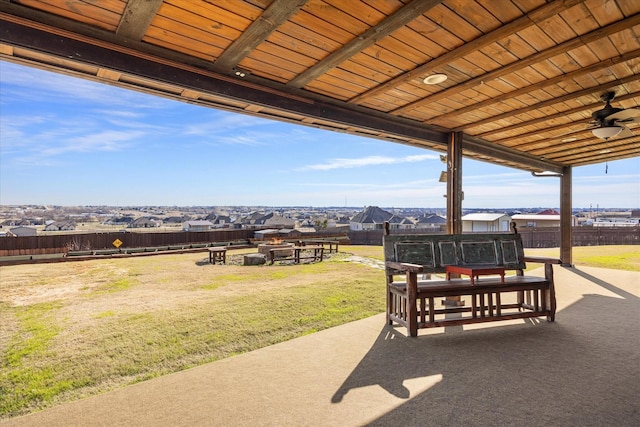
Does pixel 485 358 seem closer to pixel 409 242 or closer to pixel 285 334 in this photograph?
pixel 409 242

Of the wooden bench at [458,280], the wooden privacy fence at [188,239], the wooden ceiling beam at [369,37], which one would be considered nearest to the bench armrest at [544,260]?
the wooden bench at [458,280]

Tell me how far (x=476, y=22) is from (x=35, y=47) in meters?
3.05

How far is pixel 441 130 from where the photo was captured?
5.30 m

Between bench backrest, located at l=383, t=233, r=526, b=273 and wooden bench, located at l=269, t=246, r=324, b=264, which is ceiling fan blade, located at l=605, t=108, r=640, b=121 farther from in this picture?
wooden bench, located at l=269, t=246, r=324, b=264

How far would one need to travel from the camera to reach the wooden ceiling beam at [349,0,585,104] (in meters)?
2.17

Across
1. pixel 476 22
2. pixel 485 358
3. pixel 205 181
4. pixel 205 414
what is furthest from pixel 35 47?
pixel 205 181

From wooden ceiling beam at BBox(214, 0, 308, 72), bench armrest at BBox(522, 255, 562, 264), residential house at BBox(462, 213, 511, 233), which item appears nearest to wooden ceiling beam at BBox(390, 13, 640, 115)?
wooden ceiling beam at BBox(214, 0, 308, 72)

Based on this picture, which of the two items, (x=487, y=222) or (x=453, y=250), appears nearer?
(x=453, y=250)

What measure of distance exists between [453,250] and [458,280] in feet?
1.25

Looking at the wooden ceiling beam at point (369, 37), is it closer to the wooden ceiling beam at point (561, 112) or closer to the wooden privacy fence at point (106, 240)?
the wooden ceiling beam at point (561, 112)

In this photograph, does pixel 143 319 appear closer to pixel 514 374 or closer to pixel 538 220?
pixel 514 374

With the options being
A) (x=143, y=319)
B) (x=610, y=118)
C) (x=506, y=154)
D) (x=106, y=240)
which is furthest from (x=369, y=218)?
(x=143, y=319)

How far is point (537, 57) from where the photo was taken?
9.34 ft

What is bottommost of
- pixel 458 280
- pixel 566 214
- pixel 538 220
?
pixel 458 280
